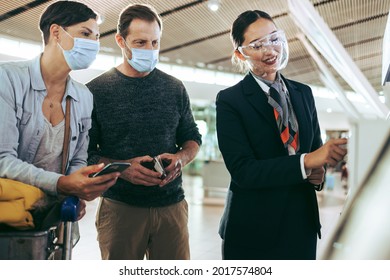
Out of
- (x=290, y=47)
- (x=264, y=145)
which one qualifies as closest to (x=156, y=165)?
(x=264, y=145)

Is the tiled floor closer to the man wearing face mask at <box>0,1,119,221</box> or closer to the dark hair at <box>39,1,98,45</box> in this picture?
the man wearing face mask at <box>0,1,119,221</box>

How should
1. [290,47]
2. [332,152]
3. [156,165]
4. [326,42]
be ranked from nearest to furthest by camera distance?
[332,152]
[156,165]
[290,47]
[326,42]

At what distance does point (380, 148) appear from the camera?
0.51 metres

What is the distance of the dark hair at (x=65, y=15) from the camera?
1222 mm

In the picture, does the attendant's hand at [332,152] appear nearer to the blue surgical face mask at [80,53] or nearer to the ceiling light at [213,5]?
the blue surgical face mask at [80,53]

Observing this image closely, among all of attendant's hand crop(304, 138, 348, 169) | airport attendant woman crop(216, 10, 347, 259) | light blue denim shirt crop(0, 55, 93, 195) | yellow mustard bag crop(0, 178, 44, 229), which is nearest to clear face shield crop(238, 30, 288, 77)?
airport attendant woman crop(216, 10, 347, 259)

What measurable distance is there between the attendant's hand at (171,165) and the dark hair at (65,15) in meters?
0.52

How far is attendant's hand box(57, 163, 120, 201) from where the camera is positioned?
1052mm

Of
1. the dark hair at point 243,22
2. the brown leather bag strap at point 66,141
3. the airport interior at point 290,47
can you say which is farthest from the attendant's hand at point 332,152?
the brown leather bag strap at point 66,141

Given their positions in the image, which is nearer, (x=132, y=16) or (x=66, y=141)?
(x=66, y=141)

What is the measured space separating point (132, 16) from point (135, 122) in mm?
380

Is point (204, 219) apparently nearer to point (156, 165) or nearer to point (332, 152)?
point (156, 165)

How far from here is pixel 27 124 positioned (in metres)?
1.14

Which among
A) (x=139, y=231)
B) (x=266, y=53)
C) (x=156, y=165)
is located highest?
(x=266, y=53)
